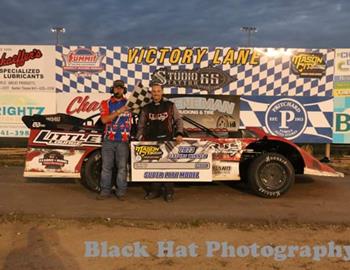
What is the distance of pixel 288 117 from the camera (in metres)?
12.5

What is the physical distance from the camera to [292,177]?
7.24 metres

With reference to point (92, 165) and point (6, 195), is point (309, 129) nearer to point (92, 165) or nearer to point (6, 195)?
point (92, 165)

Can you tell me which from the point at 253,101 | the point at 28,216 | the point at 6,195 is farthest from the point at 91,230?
the point at 253,101

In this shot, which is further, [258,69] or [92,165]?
[258,69]

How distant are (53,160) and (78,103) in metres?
5.29

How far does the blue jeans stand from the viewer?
6.88 meters

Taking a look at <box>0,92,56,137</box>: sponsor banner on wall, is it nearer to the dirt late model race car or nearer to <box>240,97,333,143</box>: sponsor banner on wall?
<box>240,97,333,143</box>: sponsor banner on wall

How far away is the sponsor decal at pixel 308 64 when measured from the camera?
40.7 ft

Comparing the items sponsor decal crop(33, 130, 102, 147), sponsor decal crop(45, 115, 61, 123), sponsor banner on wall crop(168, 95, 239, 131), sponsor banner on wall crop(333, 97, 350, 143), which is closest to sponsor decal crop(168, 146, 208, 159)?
sponsor decal crop(33, 130, 102, 147)

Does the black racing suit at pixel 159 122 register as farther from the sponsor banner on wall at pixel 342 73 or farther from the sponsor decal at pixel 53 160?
the sponsor banner on wall at pixel 342 73

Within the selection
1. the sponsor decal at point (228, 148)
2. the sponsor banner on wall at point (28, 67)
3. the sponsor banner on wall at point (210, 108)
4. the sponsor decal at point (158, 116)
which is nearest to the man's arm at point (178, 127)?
the sponsor decal at point (158, 116)

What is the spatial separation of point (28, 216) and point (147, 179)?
187cm

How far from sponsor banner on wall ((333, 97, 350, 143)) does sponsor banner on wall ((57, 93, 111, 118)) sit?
19.5 feet

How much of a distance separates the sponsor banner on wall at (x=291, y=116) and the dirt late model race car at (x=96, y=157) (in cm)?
508
